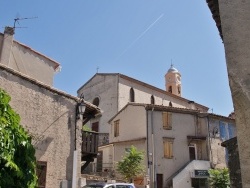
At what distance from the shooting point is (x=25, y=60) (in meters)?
19.0

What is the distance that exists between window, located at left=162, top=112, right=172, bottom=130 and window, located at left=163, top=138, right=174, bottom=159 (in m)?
1.17

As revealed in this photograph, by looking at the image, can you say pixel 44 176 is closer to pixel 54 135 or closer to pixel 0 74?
pixel 54 135

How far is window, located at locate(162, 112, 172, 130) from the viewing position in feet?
101

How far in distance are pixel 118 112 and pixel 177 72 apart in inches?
866

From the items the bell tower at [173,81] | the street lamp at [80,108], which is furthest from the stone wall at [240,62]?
the bell tower at [173,81]

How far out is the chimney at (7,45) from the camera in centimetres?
1773

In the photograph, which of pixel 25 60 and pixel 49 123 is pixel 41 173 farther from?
pixel 25 60

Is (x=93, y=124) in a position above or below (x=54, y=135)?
above

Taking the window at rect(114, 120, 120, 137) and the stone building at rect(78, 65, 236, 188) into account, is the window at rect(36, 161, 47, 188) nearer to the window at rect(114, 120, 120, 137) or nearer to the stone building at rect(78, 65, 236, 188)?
the stone building at rect(78, 65, 236, 188)

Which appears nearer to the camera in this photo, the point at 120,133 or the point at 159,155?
the point at 159,155

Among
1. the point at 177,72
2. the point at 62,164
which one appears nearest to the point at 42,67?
the point at 62,164

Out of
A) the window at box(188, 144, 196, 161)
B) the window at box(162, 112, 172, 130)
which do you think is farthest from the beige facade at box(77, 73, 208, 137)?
the window at box(188, 144, 196, 161)

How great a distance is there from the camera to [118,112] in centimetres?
3400

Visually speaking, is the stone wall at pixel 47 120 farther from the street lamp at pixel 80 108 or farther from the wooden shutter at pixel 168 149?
the wooden shutter at pixel 168 149
